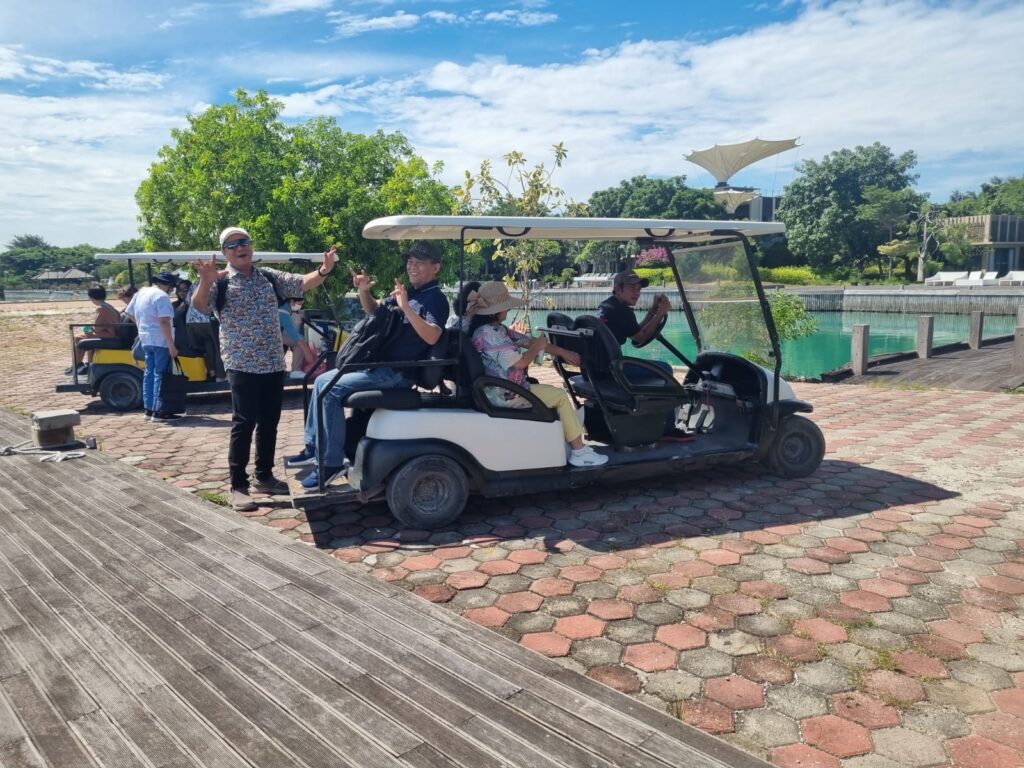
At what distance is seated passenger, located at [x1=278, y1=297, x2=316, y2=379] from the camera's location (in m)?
8.22

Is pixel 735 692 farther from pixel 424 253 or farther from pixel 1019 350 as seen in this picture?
pixel 1019 350

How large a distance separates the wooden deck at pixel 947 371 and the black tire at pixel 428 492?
9.30m

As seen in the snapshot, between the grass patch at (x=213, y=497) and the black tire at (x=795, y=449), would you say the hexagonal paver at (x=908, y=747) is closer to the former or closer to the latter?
the black tire at (x=795, y=449)

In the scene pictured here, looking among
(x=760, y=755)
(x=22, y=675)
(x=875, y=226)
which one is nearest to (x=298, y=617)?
(x=22, y=675)

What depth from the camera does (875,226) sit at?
54.4m

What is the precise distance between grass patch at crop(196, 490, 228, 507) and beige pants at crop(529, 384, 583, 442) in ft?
7.80

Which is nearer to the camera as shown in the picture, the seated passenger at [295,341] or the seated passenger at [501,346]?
the seated passenger at [501,346]

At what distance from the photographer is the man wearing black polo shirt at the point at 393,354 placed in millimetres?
4488

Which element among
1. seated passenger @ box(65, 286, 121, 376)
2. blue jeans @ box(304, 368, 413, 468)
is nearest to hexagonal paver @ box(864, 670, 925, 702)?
blue jeans @ box(304, 368, 413, 468)

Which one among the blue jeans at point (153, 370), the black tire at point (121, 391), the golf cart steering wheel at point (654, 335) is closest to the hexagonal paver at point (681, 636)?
the golf cart steering wheel at point (654, 335)

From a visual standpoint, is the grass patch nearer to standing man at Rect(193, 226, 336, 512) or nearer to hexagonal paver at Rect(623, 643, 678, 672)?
standing man at Rect(193, 226, 336, 512)

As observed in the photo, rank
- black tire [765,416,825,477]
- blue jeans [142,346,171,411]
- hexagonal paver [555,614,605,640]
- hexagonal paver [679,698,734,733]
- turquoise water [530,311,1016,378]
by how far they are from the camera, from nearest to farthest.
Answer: hexagonal paver [679,698,734,733], hexagonal paver [555,614,605,640], black tire [765,416,825,477], blue jeans [142,346,171,411], turquoise water [530,311,1016,378]

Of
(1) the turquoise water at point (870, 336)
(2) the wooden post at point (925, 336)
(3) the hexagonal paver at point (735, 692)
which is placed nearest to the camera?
(3) the hexagonal paver at point (735, 692)

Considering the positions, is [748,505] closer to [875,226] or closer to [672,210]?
[875,226]
